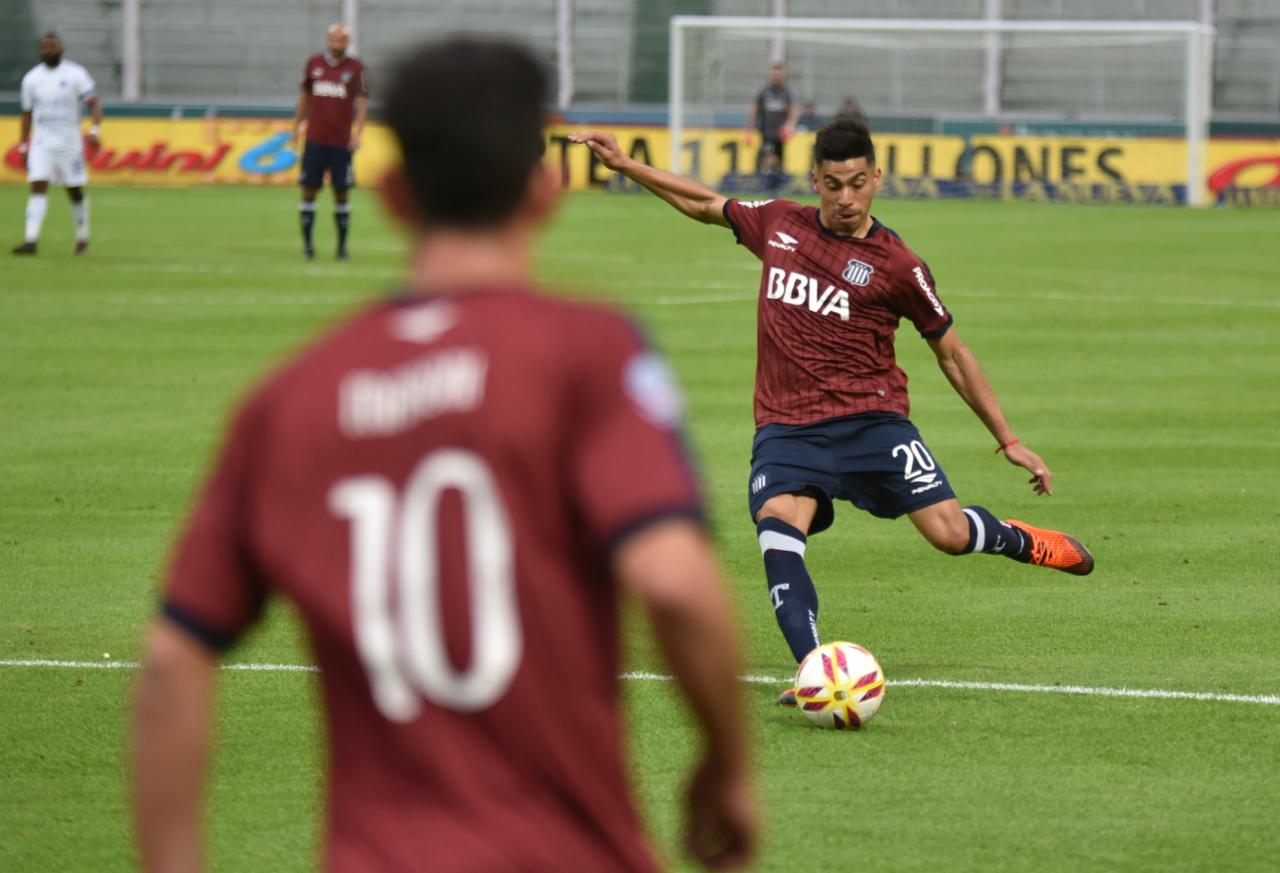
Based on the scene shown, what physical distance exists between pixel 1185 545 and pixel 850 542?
1.62 meters

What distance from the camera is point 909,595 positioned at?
29.2ft

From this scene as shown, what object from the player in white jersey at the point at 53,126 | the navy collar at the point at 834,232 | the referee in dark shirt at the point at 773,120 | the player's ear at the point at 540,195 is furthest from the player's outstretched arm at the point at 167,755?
the referee in dark shirt at the point at 773,120

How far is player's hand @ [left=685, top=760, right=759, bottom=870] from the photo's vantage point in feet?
8.10

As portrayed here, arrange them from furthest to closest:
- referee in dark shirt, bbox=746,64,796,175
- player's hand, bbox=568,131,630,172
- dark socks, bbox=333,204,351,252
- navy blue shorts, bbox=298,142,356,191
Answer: referee in dark shirt, bbox=746,64,796,175 → dark socks, bbox=333,204,351,252 → navy blue shorts, bbox=298,142,356,191 → player's hand, bbox=568,131,630,172

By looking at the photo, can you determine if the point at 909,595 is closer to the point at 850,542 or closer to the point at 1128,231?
the point at 850,542

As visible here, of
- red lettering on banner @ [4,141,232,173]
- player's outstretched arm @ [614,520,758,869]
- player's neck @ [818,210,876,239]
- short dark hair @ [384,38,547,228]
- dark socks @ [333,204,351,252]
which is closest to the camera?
player's outstretched arm @ [614,520,758,869]

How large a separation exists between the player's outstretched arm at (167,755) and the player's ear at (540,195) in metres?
0.68

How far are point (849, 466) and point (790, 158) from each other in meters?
31.1

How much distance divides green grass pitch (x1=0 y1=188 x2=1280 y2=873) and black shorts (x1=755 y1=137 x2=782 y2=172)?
1526 cm

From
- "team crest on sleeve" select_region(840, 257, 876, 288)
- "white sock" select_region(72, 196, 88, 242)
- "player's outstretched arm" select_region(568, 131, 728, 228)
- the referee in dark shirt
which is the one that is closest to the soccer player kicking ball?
"team crest on sleeve" select_region(840, 257, 876, 288)

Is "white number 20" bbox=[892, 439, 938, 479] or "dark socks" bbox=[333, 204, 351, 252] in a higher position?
"white number 20" bbox=[892, 439, 938, 479]

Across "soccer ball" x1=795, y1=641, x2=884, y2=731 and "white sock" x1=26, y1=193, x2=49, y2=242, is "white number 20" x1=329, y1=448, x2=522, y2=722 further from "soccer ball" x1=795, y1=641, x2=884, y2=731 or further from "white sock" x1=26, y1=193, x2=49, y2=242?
"white sock" x1=26, y1=193, x2=49, y2=242

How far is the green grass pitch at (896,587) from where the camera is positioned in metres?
5.70

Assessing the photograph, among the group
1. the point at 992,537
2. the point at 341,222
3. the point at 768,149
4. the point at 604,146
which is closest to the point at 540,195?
the point at 604,146
